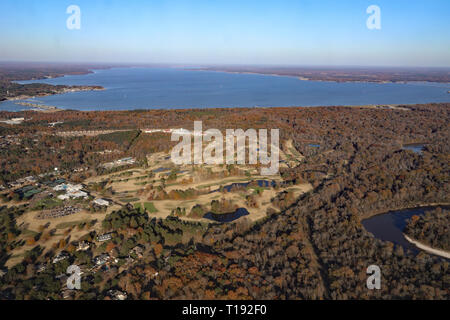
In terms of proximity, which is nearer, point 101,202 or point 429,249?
point 429,249

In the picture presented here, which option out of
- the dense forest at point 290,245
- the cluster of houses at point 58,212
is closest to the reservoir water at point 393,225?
the dense forest at point 290,245

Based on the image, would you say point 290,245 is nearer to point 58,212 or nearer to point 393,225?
point 393,225

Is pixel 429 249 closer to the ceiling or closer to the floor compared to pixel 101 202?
closer to the floor

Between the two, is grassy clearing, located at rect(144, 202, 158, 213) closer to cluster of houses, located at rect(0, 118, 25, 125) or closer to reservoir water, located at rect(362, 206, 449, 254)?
reservoir water, located at rect(362, 206, 449, 254)

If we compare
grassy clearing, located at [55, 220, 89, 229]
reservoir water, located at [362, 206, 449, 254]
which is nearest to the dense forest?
reservoir water, located at [362, 206, 449, 254]

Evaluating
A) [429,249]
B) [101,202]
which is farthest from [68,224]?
[429,249]

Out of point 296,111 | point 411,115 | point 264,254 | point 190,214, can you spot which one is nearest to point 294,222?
point 264,254

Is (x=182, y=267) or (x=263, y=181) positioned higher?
(x=263, y=181)

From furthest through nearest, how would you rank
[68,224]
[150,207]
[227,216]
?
[150,207] → [227,216] → [68,224]
